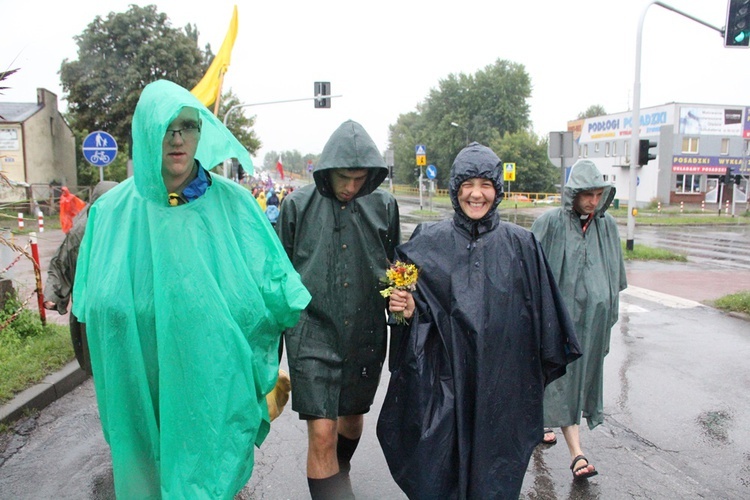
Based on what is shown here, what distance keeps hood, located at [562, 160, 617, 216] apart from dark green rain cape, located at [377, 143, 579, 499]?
50.8 inches

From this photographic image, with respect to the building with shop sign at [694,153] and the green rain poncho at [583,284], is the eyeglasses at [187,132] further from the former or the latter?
the building with shop sign at [694,153]

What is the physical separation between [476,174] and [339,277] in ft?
2.79

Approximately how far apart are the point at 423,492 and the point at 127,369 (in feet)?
4.55

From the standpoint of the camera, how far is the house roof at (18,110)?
3291 centimetres

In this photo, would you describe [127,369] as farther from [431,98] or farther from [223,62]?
[431,98]

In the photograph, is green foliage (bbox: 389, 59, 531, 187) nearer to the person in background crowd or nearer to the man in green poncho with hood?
the person in background crowd

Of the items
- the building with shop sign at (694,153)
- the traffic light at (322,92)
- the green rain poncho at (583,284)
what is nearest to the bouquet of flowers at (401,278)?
the green rain poncho at (583,284)

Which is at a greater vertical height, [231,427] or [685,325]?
[231,427]

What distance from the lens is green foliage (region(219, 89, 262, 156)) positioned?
38.9m

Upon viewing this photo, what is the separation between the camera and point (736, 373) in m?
6.35

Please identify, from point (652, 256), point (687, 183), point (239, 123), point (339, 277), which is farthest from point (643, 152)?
point (687, 183)

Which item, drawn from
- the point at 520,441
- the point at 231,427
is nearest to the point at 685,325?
the point at 520,441

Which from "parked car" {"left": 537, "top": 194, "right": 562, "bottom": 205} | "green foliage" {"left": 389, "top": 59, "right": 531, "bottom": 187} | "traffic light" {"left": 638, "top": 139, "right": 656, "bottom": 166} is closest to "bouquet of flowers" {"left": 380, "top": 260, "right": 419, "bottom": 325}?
"traffic light" {"left": 638, "top": 139, "right": 656, "bottom": 166}

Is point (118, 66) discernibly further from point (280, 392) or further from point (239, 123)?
point (280, 392)
